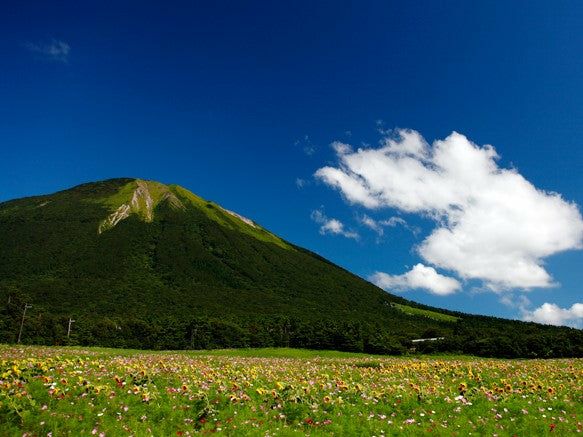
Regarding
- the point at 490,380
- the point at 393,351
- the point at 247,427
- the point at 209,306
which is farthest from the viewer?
the point at 209,306

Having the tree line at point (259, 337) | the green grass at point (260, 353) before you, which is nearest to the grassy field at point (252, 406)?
the green grass at point (260, 353)

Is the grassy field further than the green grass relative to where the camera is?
No

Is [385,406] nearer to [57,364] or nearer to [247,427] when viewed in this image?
[247,427]

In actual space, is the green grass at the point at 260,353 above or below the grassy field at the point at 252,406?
below

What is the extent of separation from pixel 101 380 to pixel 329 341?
7866cm

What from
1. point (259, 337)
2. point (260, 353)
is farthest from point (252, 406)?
point (259, 337)

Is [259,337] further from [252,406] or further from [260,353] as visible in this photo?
[252,406]

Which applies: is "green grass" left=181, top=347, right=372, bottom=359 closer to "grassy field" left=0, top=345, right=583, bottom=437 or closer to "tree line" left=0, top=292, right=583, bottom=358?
"tree line" left=0, top=292, right=583, bottom=358

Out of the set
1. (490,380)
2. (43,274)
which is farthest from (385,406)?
(43,274)

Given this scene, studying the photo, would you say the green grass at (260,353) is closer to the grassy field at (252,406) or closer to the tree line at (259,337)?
the tree line at (259,337)

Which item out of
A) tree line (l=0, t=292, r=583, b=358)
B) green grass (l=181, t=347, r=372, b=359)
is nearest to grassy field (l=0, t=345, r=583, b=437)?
green grass (l=181, t=347, r=372, b=359)

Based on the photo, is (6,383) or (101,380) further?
(101,380)

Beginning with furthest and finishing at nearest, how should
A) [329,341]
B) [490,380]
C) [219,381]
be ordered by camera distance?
[329,341], [490,380], [219,381]

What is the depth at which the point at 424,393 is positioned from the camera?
16125 mm
